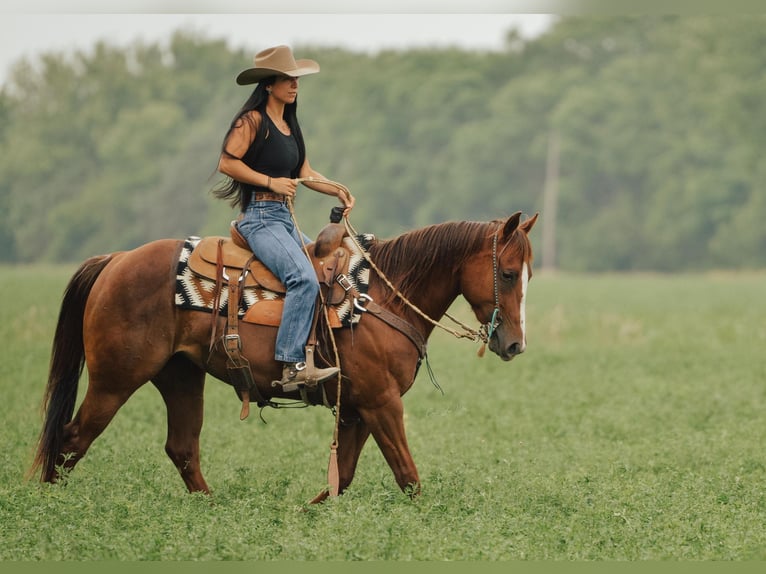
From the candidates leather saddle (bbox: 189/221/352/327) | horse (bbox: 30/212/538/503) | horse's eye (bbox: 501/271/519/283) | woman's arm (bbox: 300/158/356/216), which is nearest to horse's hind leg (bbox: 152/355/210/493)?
horse (bbox: 30/212/538/503)

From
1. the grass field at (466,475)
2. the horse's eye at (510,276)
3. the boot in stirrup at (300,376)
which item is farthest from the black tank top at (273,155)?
the grass field at (466,475)

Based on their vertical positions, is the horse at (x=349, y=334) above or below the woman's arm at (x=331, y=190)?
below

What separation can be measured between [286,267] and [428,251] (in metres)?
1.05

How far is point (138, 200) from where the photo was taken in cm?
6469

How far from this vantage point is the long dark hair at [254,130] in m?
8.41

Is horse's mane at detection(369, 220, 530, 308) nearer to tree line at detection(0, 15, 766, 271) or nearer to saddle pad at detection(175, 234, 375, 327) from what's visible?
saddle pad at detection(175, 234, 375, 327)

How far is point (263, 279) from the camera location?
848 cm

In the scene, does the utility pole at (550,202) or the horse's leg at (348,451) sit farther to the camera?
the utility pole at (550,202)

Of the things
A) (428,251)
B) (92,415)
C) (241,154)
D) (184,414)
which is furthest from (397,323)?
(92,415)

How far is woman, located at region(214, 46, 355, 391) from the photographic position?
8.23 metres

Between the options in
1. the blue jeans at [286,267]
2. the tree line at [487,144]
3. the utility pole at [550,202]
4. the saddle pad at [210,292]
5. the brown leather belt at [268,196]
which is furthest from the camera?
the utility pole at [550,202]

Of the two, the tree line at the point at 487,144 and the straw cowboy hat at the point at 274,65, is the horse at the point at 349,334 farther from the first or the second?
the tree line at the point at 487,144

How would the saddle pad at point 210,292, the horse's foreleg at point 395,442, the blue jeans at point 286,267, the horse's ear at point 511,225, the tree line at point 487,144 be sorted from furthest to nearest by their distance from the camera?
the tree line at point 487,144 < the saddle pad at point 210,292 < the blue jeans at point 286,267 < the horse's foreleg at point 395,442 < the horse's ear at point 511,225

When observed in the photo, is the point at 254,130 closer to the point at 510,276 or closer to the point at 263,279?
the point at 263,279
